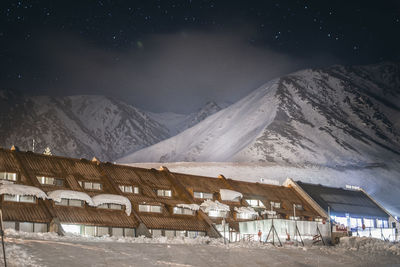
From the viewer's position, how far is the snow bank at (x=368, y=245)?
6897 centimetres

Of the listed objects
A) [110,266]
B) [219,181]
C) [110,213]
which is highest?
[219,181]

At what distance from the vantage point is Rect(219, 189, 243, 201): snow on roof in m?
80.6

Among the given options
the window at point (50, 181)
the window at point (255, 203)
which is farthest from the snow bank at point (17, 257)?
the window at point (255, 203)

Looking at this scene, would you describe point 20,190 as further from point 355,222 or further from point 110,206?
point 355,222

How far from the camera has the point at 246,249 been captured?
5622cm

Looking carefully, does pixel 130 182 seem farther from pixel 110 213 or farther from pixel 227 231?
pixel 227 231

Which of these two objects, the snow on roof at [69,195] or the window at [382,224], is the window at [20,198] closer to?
the snow on roof at [69,195]

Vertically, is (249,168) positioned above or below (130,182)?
above

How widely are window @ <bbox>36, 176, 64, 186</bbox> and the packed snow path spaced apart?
15334mm

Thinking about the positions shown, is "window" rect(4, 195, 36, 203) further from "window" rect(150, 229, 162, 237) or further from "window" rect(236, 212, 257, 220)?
"window" rect(236, 212, 257, 220)

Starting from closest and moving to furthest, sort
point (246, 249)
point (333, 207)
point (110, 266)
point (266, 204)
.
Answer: point (110, 266)
point (246, 249)
point (266, 204)
point (333, 207)

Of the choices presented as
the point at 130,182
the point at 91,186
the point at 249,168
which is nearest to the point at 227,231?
the point at 130,182

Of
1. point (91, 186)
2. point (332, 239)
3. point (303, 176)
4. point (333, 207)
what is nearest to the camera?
point (91, 186)

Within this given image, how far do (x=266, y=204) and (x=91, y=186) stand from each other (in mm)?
31749
